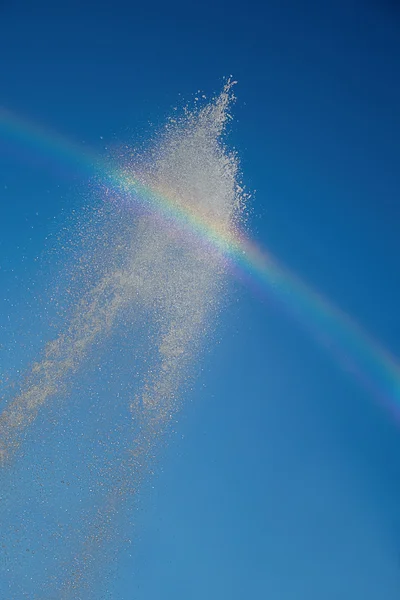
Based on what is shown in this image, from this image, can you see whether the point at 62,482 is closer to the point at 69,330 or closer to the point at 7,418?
the point at 7,418

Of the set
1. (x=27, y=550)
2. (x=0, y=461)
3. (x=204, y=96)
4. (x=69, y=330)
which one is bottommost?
(x=27, y=550)

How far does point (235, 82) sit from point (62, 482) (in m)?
10.1

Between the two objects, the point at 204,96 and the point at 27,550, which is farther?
the point at 204,96

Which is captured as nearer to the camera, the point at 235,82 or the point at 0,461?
the point at 0,461

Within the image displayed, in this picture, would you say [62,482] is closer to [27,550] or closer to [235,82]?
[27,550]

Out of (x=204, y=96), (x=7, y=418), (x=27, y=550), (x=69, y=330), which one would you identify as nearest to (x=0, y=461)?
(x=7, y=418)

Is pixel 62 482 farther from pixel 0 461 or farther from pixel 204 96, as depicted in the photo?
pixel 204 96

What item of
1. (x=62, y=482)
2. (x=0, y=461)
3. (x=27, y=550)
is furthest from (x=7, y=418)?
(x=27, y=550)

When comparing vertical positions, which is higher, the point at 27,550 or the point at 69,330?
the point at 69,330

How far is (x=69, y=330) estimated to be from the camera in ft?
49.1

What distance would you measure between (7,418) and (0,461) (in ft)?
3.07

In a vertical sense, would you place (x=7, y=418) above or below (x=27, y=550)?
above

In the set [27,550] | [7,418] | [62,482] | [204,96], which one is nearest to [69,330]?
[7,418]

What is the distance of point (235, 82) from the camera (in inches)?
611
